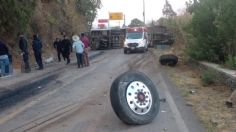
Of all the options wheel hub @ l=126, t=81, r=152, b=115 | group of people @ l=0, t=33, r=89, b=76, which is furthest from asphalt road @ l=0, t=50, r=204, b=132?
group of people @ l=0, t=33, r=89, b=76

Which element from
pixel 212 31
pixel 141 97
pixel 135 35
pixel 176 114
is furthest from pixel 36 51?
pixel 135 35

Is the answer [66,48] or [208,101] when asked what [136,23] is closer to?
[66,48]

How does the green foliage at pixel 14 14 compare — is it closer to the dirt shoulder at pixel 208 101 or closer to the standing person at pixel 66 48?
the standing person at pixel 66 48

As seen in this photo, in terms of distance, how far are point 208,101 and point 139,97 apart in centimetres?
353

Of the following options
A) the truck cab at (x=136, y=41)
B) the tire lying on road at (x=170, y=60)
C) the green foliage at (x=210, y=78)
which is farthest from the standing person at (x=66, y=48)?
the truck cab at (x=136, y=41)

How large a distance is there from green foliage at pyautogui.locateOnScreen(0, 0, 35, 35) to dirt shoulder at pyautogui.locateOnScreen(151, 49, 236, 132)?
485 inches

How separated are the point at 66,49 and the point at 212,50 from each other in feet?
33.4

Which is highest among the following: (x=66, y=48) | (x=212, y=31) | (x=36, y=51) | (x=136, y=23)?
(x=212, y=31)

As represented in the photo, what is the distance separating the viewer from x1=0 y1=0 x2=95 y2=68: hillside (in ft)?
108

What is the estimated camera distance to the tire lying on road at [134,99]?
30.9ft

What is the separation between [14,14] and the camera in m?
30.0

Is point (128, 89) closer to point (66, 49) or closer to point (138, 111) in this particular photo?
point (138, 111)

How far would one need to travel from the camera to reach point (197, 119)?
1014 cm

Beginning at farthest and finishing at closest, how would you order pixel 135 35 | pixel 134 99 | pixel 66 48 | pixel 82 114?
pixel 135 35 < pixel 66 48 < pixel 82 114 < pixel 134 99
